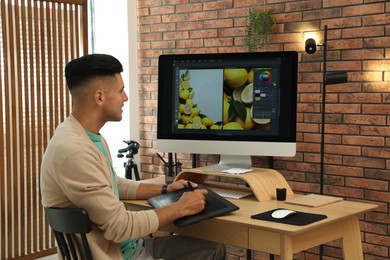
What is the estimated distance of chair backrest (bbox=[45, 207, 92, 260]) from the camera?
7.30 feet

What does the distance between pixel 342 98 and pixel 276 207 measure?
1221mm

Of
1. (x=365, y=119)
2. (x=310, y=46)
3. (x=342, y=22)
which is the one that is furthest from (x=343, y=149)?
(x=342, y=22)

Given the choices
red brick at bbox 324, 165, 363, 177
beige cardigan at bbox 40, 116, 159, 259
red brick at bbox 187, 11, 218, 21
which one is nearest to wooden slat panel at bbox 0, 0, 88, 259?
red brick at bbox 187, 11, 218, 21

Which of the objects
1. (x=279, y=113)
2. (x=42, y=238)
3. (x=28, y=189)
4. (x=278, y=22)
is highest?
(x=278, y=22)

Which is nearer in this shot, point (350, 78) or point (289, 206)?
point (289, 206)

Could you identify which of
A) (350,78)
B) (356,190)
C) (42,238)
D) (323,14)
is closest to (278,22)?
(323,14)

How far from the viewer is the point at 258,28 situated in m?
4.03

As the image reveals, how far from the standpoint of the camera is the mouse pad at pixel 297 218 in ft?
8.17

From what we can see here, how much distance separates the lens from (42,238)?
14.8ft

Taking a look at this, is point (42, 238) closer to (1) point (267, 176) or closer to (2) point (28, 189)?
(2) point (28, 189)

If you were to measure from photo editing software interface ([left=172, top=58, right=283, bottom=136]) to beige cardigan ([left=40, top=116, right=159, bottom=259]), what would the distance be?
102 centimetres

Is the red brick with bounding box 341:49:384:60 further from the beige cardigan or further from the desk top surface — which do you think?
the beige cardigan

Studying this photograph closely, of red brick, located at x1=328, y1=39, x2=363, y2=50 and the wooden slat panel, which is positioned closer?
red brick, located at x1=328, y1=39, x2=363, y2=50

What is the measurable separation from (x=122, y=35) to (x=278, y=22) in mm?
1532
